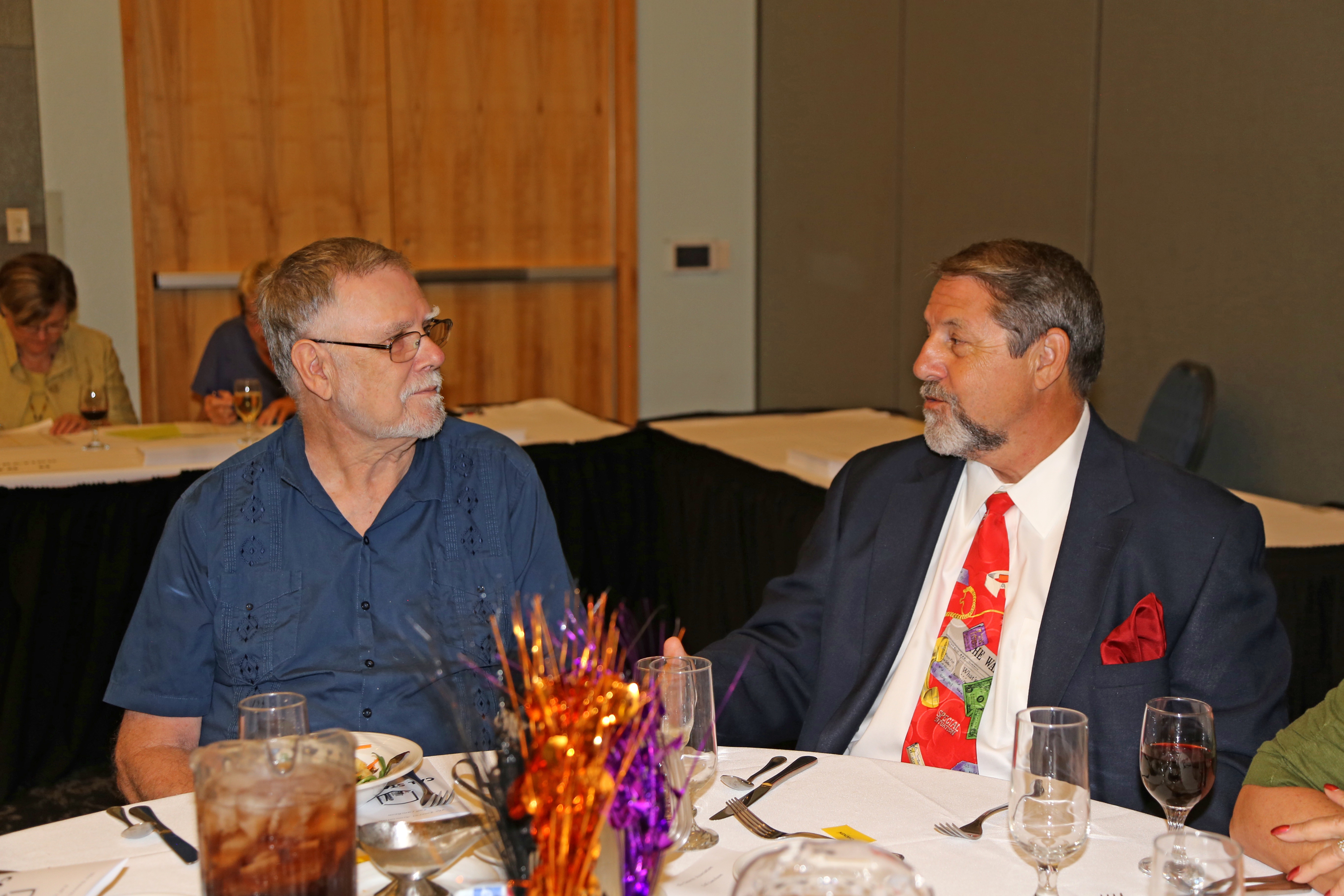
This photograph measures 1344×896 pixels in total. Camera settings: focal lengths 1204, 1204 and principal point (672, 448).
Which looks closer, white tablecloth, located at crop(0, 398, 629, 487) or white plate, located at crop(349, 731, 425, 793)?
white plate, located at crop(349, 731, 425, 793)

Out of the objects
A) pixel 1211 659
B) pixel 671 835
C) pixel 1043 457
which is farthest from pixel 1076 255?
pixel 671 835

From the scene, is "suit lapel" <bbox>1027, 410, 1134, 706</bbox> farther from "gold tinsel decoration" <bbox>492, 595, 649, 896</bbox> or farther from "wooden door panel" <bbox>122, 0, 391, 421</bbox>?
"wooden door panel" <bbox>122, 0, 391, 421</bbox>

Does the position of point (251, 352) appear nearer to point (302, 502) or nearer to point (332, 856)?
point (302, 502)

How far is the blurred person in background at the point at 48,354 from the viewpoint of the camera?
4035 millimetres

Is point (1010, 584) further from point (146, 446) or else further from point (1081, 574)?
point (146, 446)

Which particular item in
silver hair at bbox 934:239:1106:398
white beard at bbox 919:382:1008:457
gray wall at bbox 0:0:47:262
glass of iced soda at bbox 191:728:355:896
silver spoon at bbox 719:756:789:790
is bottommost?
silver spoon at bbox 719:756:789:790

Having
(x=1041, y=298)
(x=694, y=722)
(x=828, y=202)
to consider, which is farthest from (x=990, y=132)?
(x=694, y=722)

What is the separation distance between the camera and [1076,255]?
455cm

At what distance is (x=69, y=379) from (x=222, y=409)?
0.69 m

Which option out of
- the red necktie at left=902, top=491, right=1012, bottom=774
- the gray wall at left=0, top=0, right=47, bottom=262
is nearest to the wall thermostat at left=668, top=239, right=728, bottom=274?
the gray wall at left=0, top=0, right=47, bottom=262

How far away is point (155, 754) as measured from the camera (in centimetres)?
174

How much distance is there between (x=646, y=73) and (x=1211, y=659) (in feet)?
18.4

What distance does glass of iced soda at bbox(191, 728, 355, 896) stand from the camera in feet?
2.96

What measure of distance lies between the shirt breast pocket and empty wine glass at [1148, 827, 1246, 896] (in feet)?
4.24
